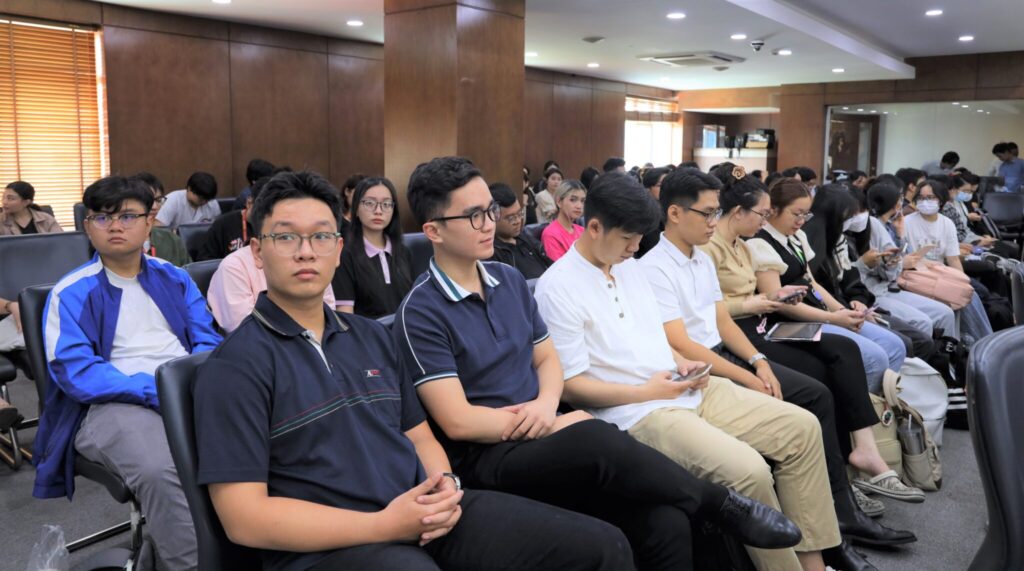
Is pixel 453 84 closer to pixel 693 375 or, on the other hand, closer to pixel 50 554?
pixel 693 375

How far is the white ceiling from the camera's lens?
7402 mm

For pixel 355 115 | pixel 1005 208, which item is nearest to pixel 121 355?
pixel 355 115

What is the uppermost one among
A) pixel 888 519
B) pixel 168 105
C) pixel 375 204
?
pixel 168 105

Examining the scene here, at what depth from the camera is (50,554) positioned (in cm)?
224

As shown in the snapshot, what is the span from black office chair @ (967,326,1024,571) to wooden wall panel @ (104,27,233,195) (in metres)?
7.62

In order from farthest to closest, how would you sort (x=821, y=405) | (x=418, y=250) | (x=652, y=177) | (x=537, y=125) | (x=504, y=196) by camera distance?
(x=537, y=125) < (x=652, y=177) < (x=504, y=196) < (x=418, y=250) < (x=821, y=405)

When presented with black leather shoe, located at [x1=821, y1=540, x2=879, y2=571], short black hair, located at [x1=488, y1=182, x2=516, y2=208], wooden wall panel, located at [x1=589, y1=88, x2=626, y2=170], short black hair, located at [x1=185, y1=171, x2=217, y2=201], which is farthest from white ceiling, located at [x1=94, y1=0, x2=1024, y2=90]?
black leather shoe, located at [x1=821, y1=540, x2=879, y2=571]

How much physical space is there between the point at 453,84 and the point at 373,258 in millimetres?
2829

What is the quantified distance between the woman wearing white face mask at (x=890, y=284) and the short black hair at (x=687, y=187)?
2.20m

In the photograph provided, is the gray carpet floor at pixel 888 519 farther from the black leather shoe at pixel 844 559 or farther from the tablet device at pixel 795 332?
the tablet device at pixel 795 332

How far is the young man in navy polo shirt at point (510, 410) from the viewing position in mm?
1791

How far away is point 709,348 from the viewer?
2.87 meters

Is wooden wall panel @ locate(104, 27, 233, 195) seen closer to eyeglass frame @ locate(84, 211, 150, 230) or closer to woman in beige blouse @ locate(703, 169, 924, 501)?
eyeglass frame @ locate(84, 211, 150, 230)

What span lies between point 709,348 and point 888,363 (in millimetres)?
1049
